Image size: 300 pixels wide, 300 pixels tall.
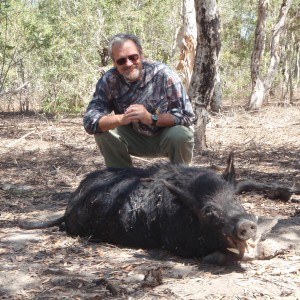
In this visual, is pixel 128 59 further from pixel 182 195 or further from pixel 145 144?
pixel 182 195

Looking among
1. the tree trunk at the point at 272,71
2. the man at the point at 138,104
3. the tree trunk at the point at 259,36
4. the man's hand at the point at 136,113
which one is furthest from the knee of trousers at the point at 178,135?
the tree trunk at the point at 259,36

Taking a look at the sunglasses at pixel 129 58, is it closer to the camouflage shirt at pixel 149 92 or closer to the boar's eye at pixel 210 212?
the camouflage shirt at pixel 149 92

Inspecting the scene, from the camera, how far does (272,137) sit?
36.0 feet

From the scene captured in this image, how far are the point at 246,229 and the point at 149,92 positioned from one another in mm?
2361

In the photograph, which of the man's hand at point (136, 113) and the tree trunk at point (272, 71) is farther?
the tree trunk at point (272, 71)

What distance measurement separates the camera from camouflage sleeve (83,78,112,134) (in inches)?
206

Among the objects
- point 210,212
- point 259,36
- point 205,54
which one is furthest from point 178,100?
point 259,36

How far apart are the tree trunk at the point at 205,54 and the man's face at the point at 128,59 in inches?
121

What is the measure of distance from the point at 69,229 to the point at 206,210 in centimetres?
131

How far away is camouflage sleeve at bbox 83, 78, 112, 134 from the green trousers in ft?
0.69

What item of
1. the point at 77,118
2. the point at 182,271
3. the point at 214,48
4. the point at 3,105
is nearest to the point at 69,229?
the point at 182,271

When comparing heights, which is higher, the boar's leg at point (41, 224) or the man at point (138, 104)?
the man at point (138, 104)

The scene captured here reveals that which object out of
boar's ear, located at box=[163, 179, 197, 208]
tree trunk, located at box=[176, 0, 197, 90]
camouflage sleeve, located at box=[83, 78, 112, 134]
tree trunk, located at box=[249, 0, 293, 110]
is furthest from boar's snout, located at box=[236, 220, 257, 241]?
tree trunk, located at box=[249, 0, 293, 110]

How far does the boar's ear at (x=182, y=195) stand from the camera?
3797 mm
